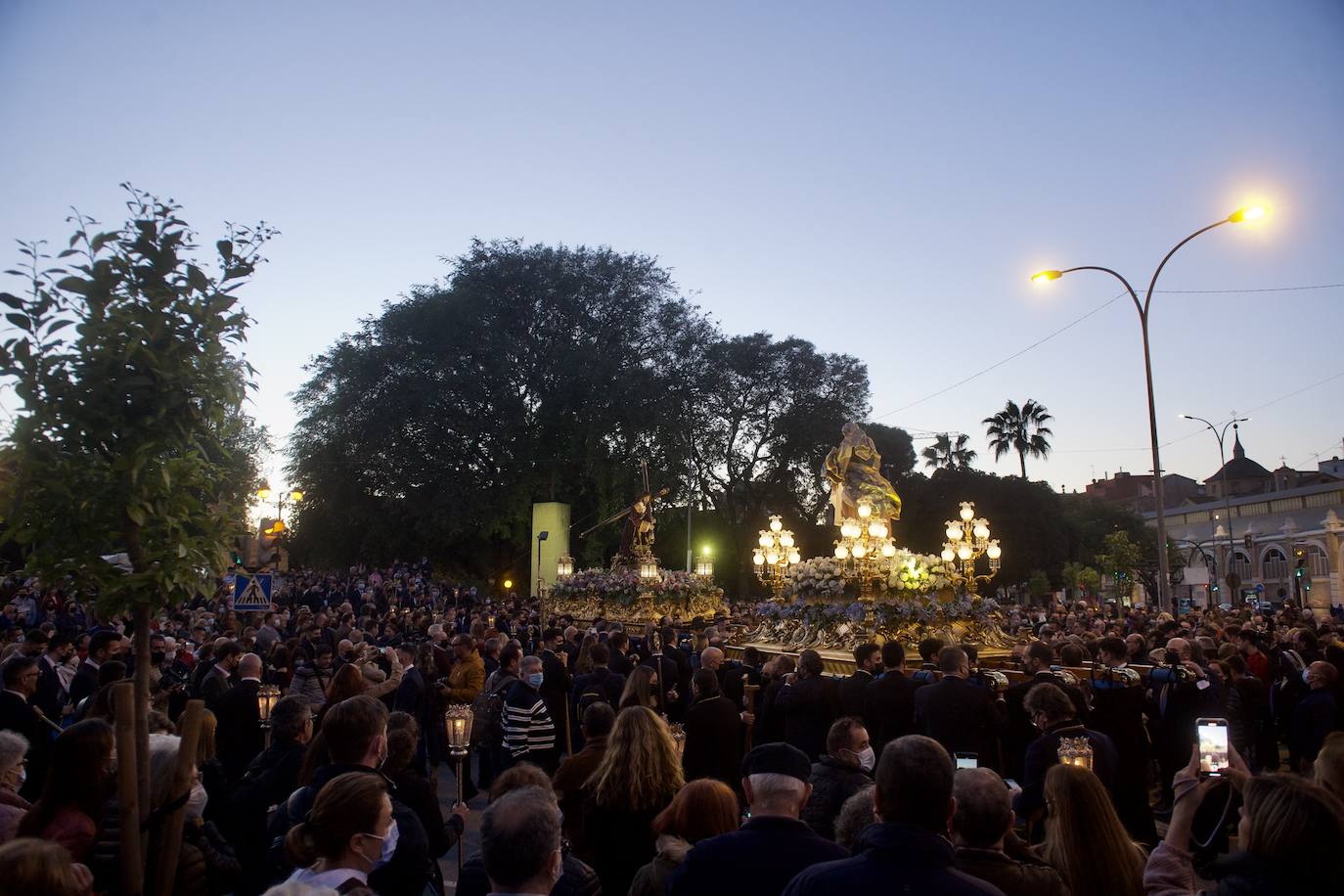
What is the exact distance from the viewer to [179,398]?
173 inches

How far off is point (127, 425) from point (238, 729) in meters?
4.40

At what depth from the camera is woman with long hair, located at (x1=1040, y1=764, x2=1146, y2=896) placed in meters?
3.43

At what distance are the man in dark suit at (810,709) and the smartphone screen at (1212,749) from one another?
170 inches

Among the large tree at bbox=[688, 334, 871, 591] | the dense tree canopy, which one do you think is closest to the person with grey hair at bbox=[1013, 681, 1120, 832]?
the dense tree canopy

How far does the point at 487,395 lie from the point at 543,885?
3872cm

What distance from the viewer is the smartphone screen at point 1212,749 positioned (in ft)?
12.7

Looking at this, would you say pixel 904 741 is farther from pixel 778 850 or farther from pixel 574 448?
pixel 574 448

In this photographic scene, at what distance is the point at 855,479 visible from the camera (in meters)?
17.5

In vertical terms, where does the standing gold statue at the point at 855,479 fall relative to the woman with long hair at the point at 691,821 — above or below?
above

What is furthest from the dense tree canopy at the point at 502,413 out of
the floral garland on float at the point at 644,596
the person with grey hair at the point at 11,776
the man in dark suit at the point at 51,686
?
the person with grey hair at the point at 11,776

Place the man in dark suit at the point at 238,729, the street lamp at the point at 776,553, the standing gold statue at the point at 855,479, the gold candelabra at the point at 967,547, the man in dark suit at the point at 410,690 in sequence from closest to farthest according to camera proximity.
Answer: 1. the man in dark suit at the point at 238,729
2. the man in dark suit at the point at 410,690
3. the gold candelabra at the point at 967,547
4. the standing gold statue at the point at 855,479
5. the street lamp at the point at 776,553

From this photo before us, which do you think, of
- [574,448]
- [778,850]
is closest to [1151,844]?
[778,850]

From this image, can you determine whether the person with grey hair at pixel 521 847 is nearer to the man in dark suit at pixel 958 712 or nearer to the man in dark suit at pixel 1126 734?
the man in dark suit at pixel 958 712

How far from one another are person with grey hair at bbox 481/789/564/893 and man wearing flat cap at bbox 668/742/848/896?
551mm
